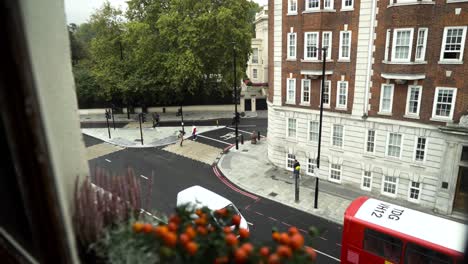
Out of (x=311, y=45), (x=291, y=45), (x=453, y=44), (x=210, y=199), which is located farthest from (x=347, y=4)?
(x=210, y=199)

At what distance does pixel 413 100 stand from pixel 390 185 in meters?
4.44

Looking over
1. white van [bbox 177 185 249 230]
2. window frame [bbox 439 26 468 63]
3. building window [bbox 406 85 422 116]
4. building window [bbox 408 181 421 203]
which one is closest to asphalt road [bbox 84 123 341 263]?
white van [bbox 177 185 249 230]

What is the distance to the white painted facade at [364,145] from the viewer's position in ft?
51.5

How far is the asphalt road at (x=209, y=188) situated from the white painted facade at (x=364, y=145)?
297 centimetres

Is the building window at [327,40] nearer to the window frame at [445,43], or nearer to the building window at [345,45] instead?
the building window at [345,45]

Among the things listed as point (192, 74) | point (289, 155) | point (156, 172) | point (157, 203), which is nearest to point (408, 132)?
point (289, 155)

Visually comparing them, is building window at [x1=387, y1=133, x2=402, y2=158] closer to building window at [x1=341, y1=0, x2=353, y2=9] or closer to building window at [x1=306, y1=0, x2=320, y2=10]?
building window at [x1=341, y1=0, x2=353, y2=9]

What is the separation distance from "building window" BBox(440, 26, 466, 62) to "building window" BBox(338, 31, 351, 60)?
13.6 feet

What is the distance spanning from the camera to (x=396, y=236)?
33.2 feet

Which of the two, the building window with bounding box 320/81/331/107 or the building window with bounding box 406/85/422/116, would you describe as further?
the building window with bounding box 320/81/331/107

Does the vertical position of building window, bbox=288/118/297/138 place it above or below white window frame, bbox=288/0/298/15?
below

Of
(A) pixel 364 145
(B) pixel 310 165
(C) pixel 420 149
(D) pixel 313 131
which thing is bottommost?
(B) pixel 310 165

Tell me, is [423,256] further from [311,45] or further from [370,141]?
[311,45]

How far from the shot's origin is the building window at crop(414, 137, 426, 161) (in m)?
16.1
